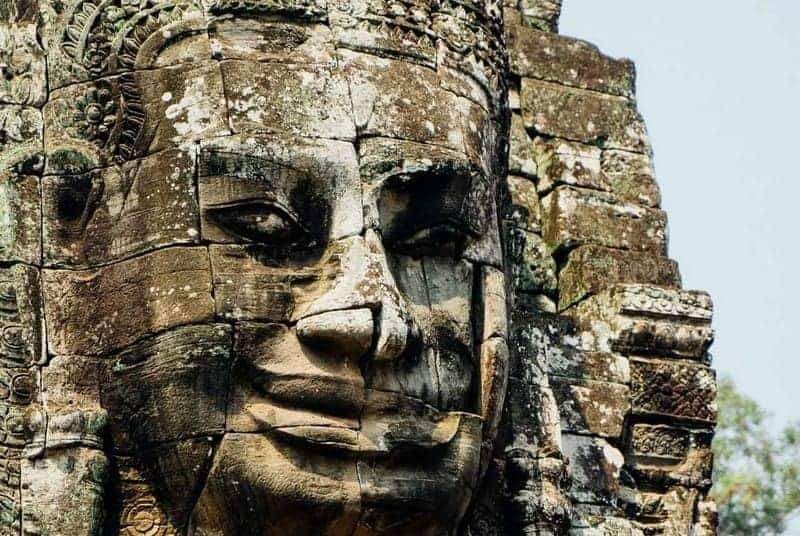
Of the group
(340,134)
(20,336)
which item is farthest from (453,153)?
(20,336)

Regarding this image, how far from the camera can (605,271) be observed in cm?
1262

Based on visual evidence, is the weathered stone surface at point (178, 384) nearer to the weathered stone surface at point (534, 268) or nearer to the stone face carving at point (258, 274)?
the stone face carving at point (258, 274)

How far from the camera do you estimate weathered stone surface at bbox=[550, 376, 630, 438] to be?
12094 millimetres

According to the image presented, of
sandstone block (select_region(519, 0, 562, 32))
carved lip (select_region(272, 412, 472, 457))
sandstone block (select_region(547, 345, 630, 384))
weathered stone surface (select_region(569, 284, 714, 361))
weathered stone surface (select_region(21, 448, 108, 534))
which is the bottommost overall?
weathered stone surface (select_region(21, 448, 108, 534))

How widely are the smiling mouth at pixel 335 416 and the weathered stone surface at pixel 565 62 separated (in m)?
4.12

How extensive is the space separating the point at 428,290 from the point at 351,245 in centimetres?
58

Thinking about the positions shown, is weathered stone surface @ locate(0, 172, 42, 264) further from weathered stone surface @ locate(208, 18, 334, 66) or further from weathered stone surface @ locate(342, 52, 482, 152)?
weathered stone surface @ locate(342, 52, 482, 152)

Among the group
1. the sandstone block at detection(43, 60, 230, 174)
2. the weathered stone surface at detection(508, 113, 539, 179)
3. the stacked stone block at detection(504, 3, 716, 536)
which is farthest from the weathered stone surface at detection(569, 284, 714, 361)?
the sandstone block at detection(43, 60, 230, 174)

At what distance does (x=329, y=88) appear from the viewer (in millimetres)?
10227

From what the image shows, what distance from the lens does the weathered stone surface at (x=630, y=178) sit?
13.1 m

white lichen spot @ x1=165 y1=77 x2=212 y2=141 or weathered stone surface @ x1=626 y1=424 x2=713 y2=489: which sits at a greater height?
white lichen spot @ x1=165 y1=77 x2=212 y2=141

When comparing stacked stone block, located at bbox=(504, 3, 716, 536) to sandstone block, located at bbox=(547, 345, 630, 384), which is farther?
sandstone block, located at bbox=(547, 345, 630, 384)

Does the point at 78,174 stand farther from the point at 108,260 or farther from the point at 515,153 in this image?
the point at 515,153

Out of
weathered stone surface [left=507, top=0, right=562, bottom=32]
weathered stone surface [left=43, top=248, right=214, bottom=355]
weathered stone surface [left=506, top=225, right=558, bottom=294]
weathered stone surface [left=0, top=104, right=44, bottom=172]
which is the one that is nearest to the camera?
weathered stone surface [left=43, top=248, right=214, bottom=355]
